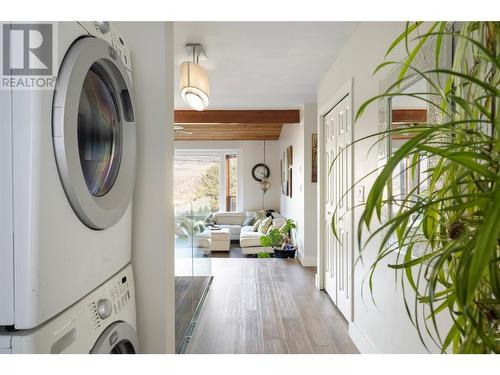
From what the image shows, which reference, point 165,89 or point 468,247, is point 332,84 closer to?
point 165,89

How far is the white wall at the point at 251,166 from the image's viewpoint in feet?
28.0

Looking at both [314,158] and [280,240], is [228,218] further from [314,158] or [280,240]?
[314,158]

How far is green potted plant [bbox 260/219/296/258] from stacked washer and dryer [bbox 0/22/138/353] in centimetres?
Answer: 438

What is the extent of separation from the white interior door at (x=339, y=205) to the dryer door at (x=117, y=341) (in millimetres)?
1727

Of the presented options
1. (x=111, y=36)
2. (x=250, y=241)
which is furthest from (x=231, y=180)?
(x=111, y=36)

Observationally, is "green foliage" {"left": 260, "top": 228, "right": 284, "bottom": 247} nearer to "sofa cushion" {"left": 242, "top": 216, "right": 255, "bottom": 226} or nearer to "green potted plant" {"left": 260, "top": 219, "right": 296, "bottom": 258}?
"green potted plant" {"left": 260, "top": 219, "right": 296, "bottom": 258}

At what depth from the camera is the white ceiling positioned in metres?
2.45

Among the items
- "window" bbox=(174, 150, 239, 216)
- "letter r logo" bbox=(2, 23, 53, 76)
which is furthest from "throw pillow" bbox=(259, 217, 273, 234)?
"letter r logo" bbox=(2, 23, 53, 76)

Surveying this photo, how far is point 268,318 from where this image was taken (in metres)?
2.92

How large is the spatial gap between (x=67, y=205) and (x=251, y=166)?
7697mm

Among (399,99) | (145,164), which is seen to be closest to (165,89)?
(145,164)

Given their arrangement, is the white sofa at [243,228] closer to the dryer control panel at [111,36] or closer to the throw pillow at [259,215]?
the throw pillow at [259,215]

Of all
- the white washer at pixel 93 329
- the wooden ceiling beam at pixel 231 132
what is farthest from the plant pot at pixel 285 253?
the white washer at pixel 93 329
